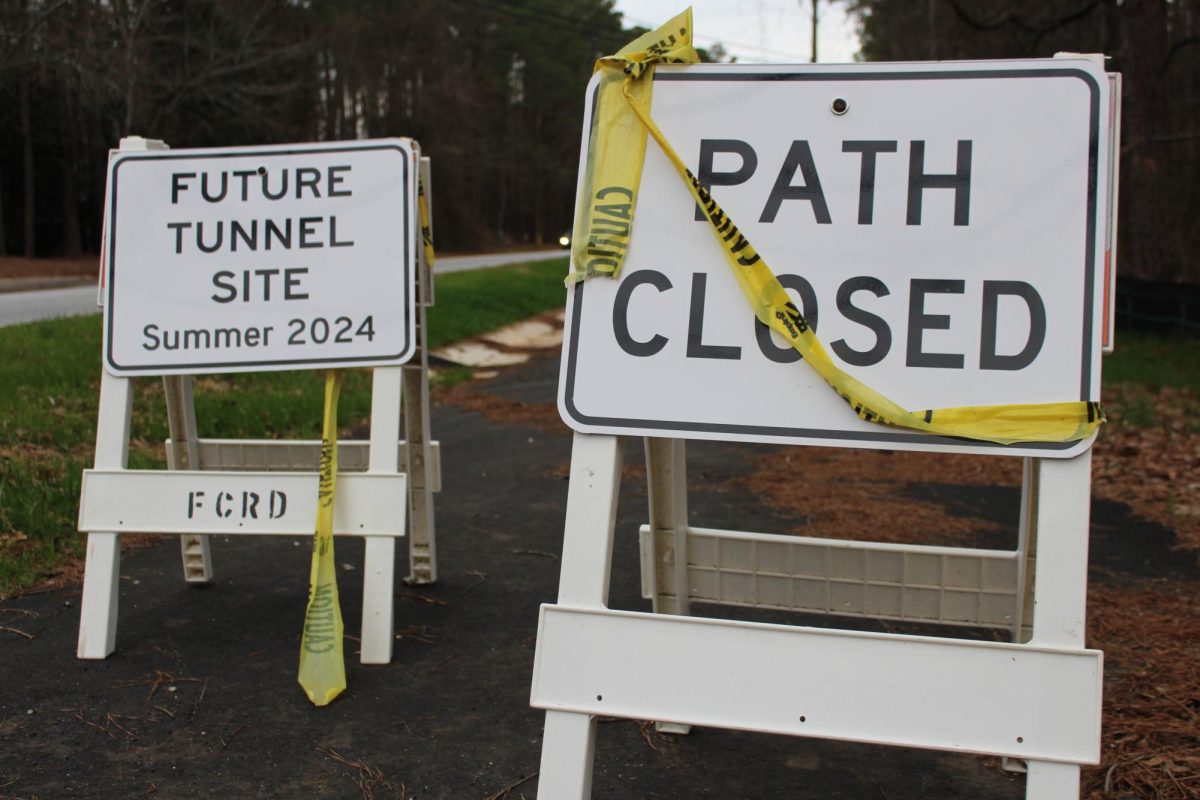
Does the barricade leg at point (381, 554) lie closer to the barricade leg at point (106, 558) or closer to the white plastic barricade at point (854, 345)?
the barricade leg at point (106, 558)

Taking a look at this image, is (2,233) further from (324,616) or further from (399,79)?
(324,616)

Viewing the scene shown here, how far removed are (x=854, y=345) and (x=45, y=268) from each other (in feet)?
98.7

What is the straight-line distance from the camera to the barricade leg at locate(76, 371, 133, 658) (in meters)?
4.10

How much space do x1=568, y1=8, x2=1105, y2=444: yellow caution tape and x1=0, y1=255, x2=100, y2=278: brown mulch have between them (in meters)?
25.8

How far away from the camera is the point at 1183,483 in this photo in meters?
7.42

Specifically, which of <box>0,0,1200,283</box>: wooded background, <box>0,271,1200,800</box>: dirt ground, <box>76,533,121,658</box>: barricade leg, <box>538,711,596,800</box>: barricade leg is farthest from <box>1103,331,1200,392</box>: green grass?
<box>538,711,596,800</box>: barricade leg

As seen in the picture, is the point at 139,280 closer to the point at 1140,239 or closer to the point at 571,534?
the point at 571,534

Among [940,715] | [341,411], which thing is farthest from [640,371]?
[341,411]

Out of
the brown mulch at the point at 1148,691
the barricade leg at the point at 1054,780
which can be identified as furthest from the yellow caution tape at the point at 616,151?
the brown mulch at the point at 1148,691

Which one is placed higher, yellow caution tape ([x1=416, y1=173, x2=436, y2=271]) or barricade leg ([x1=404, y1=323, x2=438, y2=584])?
yellow caution tape ([x1=416, y1=173, x2=436, y2=271])

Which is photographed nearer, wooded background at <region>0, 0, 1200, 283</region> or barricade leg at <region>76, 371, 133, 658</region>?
barricade leg at <region>76, 371, 133, 658</region>

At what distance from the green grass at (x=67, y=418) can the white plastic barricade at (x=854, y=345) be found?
11.7 feet

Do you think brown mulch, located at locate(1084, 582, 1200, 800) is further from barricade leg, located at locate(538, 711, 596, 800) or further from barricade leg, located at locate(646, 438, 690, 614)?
barricade leg, located at locate(538, 711, 596, 800)

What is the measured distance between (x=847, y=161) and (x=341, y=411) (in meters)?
8.08
